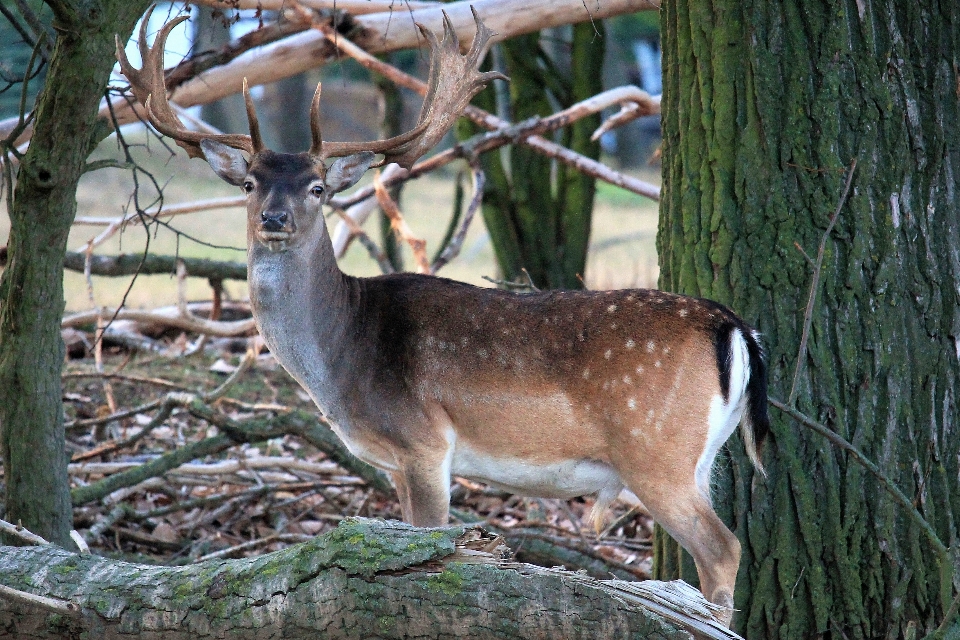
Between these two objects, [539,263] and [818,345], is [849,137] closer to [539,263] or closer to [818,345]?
[818,345]

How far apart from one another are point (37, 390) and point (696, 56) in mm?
3399

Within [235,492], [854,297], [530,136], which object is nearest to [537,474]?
[854,297]

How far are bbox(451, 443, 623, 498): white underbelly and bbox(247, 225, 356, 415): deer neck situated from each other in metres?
0.73

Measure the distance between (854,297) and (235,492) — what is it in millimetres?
3947

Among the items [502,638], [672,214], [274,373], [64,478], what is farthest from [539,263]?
[502,638]

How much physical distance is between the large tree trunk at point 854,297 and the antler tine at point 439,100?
1.44 metres

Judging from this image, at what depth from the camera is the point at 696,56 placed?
4.89 meters

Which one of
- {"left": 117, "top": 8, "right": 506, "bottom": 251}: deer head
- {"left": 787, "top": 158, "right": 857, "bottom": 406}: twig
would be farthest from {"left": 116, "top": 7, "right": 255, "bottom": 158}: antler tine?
{"left": 787, "top": 158, "right": 857, "bottom": 406}: twig

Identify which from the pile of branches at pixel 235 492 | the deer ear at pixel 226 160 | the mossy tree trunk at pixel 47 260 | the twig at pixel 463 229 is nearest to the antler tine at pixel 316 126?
the deer ear at pixel 226 160

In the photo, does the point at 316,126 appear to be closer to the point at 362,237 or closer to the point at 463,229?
the point at 463,229

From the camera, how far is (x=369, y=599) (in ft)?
10.5

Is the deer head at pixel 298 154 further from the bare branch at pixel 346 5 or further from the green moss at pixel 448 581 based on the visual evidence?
the green moss at pixel 448 581

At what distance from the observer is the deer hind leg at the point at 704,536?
445 cm

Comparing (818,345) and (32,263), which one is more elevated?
(32,263)
